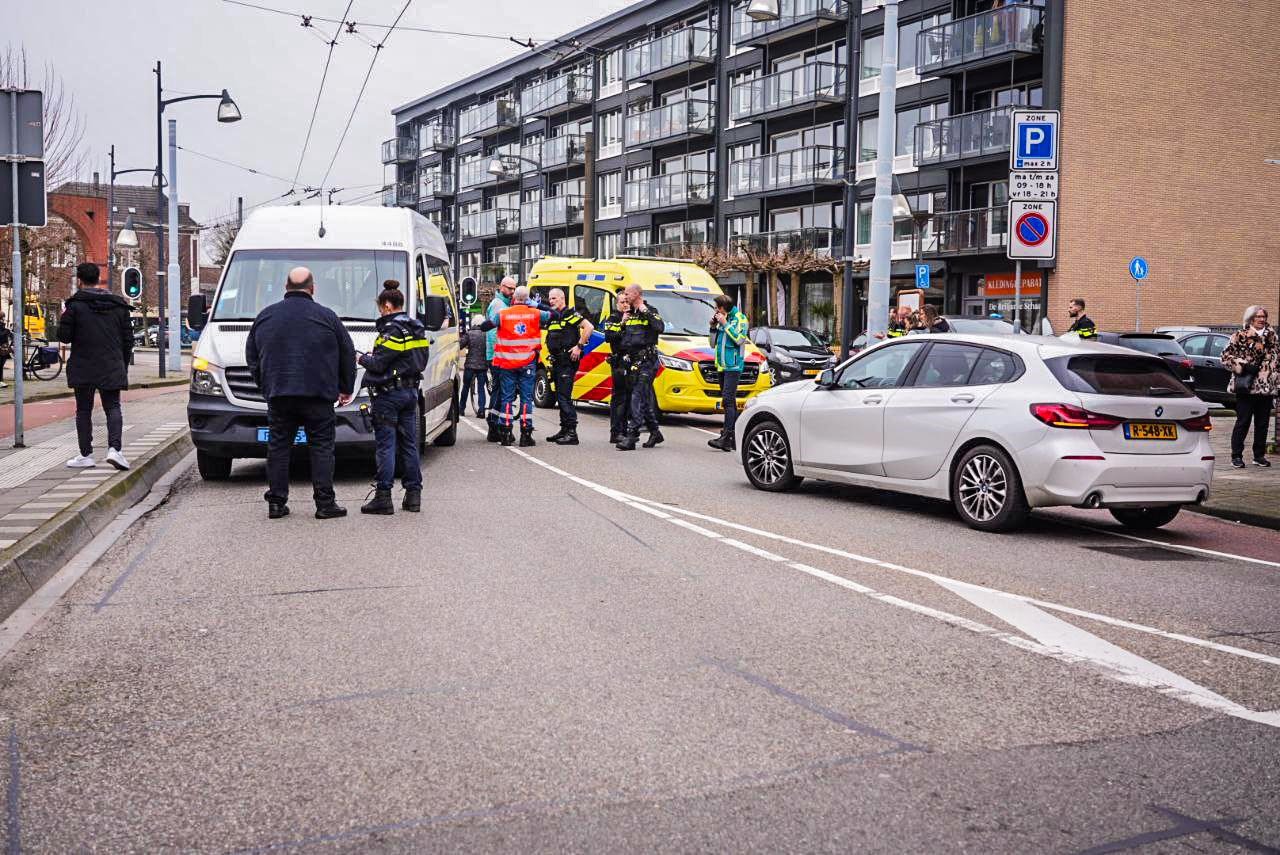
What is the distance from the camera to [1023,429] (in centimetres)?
924

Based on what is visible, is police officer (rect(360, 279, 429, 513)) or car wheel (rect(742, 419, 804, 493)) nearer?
police officer (rect(360, 279, 429, 513))

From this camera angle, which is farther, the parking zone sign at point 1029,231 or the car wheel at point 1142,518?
the parking zone sign at point 1029,231

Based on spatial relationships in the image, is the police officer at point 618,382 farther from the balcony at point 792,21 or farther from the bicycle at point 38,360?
the balcony at point 792,21

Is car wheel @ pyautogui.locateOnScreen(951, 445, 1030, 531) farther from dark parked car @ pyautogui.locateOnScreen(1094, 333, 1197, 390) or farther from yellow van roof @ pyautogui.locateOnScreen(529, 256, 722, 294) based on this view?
dark parked car @ pyautogui.locateOnScreen(1094, 333, 1197, 390)

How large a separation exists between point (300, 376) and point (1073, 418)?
552 cm

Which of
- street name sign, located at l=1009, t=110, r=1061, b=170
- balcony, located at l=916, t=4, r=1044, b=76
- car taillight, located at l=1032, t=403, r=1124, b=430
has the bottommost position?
car taillight, located at l=1032, t=403, r=1124, b=430

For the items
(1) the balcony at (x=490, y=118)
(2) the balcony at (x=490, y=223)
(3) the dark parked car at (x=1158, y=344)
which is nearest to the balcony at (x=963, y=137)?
(3) the dark parked car at (x=1158, y=344)

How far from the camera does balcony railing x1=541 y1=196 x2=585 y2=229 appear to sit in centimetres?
6041

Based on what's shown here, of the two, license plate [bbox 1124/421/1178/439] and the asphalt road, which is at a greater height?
license plate [bbox 1124/421/1178/439]

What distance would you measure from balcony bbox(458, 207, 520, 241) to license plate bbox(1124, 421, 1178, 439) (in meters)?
59.0

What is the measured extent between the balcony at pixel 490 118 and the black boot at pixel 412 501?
5921 centimetres

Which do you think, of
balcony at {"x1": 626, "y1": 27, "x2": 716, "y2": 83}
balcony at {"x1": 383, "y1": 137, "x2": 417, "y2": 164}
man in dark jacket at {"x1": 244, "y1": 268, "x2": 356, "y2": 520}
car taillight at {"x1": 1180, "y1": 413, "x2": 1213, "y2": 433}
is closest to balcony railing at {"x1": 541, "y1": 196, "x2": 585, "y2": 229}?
balcony at {"x1": 626, "y1": 27, "x2": 716, "y2": 83}

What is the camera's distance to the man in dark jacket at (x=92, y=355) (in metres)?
11.8

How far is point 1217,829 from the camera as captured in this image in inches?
144
